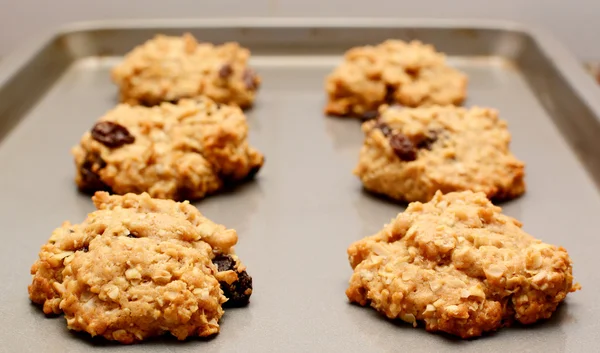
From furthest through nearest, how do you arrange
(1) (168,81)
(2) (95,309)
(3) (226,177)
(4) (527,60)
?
(4) (527,60), (1) (168,81), (3) (226,177), (2) (95,309)

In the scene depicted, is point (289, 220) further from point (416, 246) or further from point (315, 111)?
point (315, 111)

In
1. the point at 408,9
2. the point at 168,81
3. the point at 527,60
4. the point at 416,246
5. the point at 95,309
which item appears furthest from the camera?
the point at 408,9

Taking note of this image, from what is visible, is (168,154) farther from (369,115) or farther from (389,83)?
(389,83)

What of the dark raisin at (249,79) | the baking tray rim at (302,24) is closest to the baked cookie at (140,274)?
the dark raisin at (249,79)

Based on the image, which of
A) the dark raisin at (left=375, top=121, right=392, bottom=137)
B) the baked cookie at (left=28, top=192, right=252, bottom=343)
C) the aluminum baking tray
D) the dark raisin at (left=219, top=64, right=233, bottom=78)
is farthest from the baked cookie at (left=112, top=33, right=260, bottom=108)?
the baked cookie at (left=28, top=192, right=252, bottom=343)

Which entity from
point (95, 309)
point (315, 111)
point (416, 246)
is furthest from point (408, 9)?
point (95, 309)

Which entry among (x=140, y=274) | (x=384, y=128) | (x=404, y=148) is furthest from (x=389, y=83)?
(x=140, y=274)

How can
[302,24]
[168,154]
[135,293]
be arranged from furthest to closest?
[302,24]
[168,154]
[135,293]
